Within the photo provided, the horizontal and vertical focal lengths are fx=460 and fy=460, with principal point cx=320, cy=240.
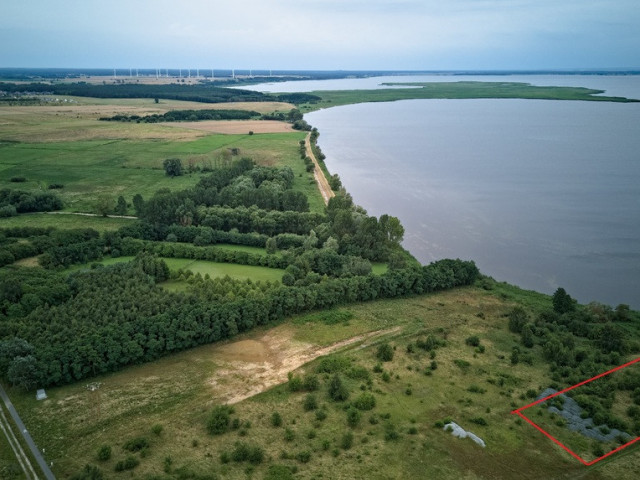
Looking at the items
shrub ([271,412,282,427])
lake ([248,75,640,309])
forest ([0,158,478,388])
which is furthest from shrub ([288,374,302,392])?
lake ([248,75,640,309])

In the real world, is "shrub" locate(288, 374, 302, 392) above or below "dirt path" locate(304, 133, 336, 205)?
below

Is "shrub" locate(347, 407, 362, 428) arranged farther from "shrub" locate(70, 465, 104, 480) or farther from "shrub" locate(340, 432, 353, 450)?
"shrub" locate(70, 465, 104, 480)

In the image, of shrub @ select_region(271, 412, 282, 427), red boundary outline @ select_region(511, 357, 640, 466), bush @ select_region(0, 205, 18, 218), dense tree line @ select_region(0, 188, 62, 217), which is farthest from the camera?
dense tree line @ select_region(0, 188, 62, 217)

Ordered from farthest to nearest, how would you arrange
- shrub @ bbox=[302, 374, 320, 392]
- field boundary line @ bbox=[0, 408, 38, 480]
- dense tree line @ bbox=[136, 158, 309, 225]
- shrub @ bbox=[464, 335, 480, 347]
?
1. dense tree line @ bbox=[136, 158, 309, 225]
2. shrub @ bbox=[464, 335, 480, 347]
3. shrub @ bbox=[302, 374, 320, 392]
4. field boundary line @ bbox=[0, 408, 38, 480]

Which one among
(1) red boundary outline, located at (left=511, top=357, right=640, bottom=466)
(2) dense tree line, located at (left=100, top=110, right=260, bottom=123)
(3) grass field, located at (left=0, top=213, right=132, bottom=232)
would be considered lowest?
(1) red boundary outline, located at (left=511, top=357, right=640, bottom=466)

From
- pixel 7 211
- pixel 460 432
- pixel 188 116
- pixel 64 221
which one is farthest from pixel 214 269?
pixel 188 116

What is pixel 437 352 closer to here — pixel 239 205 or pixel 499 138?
pixel 239 205
